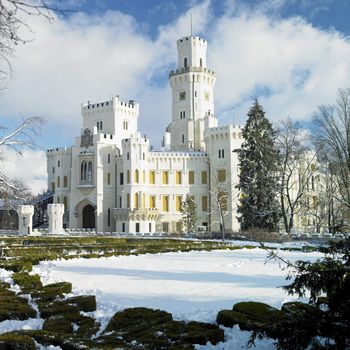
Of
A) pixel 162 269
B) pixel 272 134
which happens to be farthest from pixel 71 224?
pixel 162 269

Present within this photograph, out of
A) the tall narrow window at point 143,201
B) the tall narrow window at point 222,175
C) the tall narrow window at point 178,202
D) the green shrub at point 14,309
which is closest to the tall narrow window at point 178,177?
the tall narrow window at point 178,202

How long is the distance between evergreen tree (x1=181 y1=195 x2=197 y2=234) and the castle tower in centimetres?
1100

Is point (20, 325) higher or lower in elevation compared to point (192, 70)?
lower

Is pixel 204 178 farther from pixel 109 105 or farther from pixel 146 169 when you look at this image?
pixel 109 105

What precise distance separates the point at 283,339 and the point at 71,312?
4256mm

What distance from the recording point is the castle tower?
195 ft

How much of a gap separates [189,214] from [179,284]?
124 feet

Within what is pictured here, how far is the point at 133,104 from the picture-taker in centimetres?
6050

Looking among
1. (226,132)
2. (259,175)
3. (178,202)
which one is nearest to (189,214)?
(178,202)

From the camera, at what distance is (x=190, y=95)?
5978 cm

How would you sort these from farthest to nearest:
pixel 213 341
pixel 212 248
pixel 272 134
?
1. pixel 272 134
2. pixel 212 248
3. pixel 213 341

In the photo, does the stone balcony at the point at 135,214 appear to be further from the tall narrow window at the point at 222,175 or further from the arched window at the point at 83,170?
the tall narrow window at the point at 222,175

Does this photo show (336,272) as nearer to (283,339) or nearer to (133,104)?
(283,339)

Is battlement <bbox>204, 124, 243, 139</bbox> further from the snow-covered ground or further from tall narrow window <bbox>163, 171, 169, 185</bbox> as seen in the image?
the snow-covered ground
